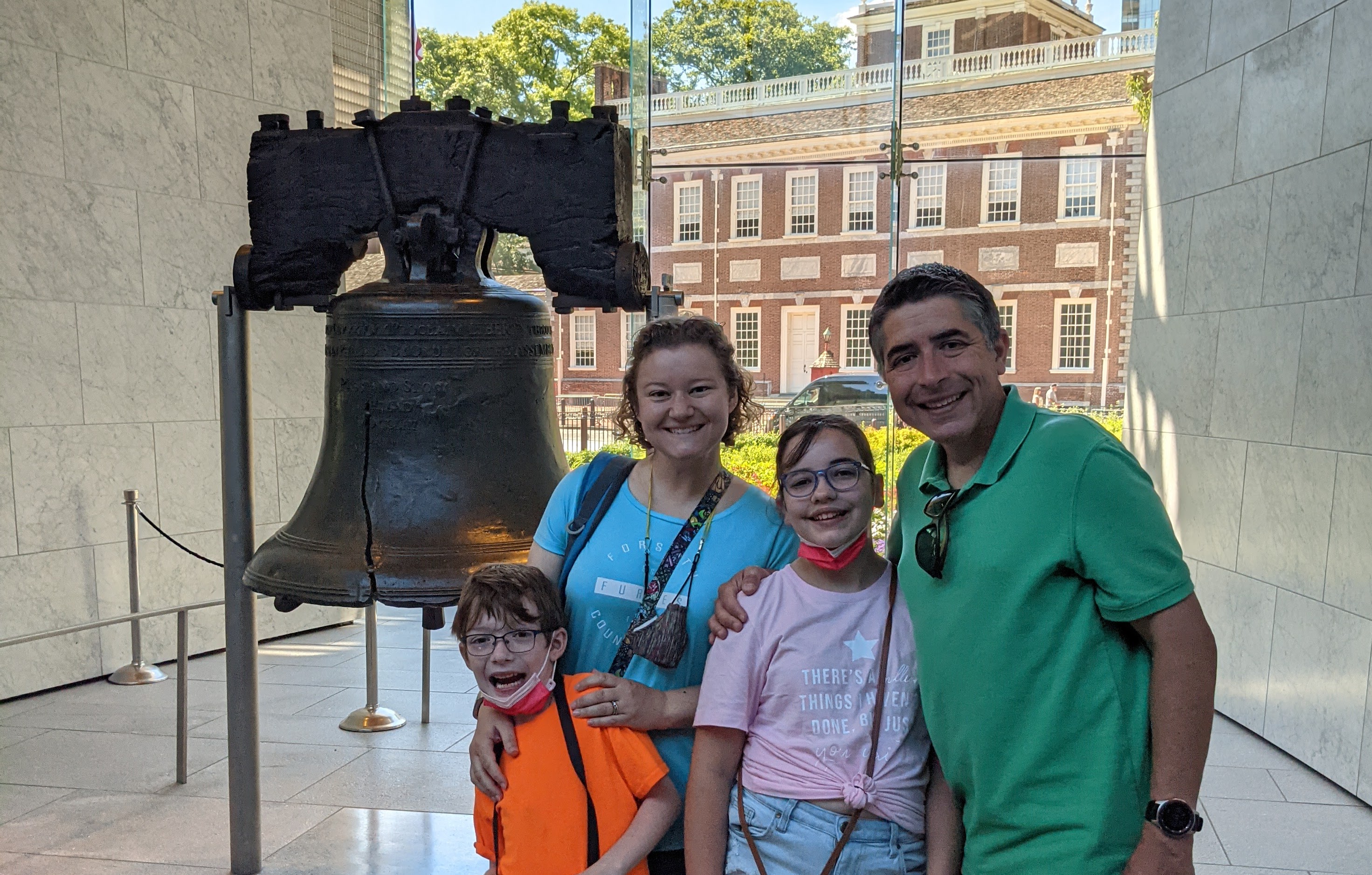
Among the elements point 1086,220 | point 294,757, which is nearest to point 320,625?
point 294,757

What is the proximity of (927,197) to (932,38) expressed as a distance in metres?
1.45

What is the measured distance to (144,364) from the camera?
659cm

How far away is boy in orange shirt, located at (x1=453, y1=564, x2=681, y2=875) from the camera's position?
6.53ft

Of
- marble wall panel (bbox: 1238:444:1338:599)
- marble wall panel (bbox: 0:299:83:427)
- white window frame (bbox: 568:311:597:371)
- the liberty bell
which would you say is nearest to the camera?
the liberty bell

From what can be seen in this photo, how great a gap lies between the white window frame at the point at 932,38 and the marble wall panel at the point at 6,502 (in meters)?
7.71

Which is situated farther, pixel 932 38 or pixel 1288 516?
pixel 932 38

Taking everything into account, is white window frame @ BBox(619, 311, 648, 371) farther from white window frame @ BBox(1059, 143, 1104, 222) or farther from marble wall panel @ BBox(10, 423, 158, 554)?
white window frame @ BBox(1059, 143, 1104, 222)

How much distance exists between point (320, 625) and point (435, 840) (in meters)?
3.98

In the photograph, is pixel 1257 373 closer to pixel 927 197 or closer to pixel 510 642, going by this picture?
pixel 927 197

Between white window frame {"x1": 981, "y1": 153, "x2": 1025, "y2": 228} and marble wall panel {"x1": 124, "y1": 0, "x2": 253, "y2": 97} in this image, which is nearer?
marble wall panel {"x1": 124, "y1": 0, "x2": 253, "y2": 97}

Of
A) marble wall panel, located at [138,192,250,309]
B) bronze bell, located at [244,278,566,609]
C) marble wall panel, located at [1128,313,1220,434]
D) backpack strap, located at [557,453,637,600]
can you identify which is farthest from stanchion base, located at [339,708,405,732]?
marble wall panel, located at [1128,313,1220,434]

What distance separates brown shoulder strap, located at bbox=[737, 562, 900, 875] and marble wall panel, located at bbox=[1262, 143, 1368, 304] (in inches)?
156

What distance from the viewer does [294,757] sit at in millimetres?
5270

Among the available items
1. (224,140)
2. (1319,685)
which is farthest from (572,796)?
(224,140)
